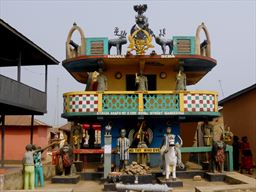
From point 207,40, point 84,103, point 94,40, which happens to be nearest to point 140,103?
point 84,103

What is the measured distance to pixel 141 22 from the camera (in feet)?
65.2

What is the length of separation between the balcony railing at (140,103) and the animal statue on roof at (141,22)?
310cm

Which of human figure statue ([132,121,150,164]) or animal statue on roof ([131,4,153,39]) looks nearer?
human figure statue ([132,121,150,164])

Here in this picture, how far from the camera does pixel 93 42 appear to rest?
19094 mm

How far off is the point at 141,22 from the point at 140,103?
15.6 ft

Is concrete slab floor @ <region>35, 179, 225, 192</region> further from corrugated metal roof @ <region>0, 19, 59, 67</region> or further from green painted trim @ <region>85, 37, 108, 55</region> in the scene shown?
green painted trim @ <region>85, 37, 108, 55</region>

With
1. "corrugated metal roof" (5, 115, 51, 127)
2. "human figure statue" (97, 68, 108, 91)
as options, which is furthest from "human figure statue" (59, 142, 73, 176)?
"corrugated metal roof" (5, 115, 51, 127)

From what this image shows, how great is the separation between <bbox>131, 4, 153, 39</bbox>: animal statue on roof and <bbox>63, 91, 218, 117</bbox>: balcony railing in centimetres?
310

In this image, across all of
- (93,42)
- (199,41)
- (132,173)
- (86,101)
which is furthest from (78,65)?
(132,173)

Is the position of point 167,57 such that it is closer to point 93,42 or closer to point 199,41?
point 199,41

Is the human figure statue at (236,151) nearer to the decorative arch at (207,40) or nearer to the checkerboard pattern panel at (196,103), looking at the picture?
the checkerboard pattern panel at (196,103)

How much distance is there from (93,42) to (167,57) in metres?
3.82

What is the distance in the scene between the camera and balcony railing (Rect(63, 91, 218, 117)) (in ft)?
57.6

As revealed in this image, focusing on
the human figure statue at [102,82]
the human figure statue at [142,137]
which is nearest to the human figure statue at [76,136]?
the human figure statue at [102,82]
